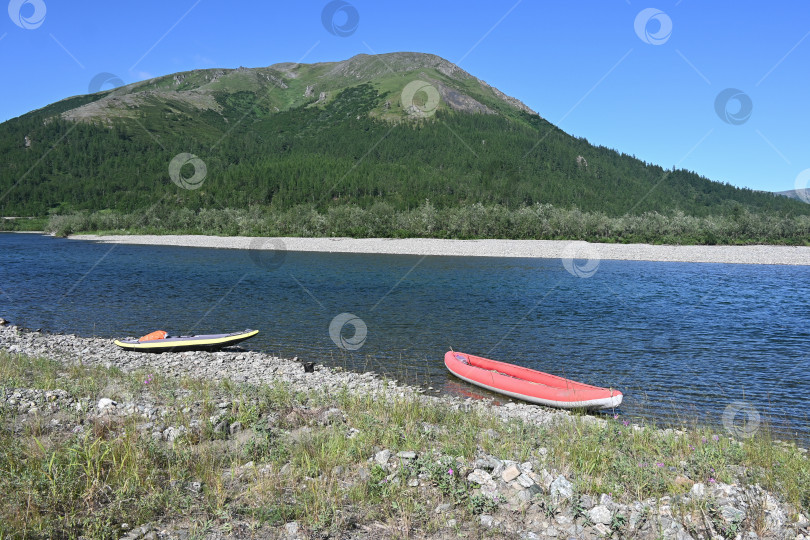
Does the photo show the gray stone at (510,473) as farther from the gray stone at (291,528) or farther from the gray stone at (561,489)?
the gray stone at (291,528)

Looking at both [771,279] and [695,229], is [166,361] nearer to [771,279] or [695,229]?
[771,279]

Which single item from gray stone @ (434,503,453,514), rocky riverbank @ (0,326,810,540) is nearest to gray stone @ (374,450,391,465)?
rocky riverbank @ (0,326,810,540)

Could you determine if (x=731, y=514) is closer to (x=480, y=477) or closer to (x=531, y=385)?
(x=480, y=477)

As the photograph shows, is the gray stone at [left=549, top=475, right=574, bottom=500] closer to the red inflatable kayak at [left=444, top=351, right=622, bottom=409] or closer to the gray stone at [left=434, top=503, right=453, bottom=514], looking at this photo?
the gray stone at [left=434, top=503, right=453, bottom=514]

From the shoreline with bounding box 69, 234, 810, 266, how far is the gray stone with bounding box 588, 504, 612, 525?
255ft

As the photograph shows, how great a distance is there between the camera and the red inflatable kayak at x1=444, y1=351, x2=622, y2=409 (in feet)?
52.8

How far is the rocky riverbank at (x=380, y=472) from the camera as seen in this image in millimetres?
7402

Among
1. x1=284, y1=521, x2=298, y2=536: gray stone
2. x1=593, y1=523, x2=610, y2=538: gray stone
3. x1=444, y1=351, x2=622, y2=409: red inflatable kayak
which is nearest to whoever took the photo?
x1=284, y1=521, x2=298, y2=536: gray stone

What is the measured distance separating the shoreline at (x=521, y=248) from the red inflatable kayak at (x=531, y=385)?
2588 inches

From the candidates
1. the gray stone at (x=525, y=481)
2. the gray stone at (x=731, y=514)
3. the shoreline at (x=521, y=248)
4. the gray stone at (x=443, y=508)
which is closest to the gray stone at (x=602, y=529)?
the gray stone at (x=525, y=481)

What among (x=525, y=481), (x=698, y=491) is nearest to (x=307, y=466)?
(x=525, y=481)

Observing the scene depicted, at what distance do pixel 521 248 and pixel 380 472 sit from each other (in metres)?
87.1

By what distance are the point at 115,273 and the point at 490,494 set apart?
59.2 meters

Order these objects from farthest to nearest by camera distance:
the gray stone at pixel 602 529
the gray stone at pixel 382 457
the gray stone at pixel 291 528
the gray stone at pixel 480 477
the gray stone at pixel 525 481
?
the gray stone at pixel 382 457, the gray stone at pixel 480 477, the gray stone at pixel 525 481, the gray stone at pixel 602 529, the gray stone at pixel 291 528
